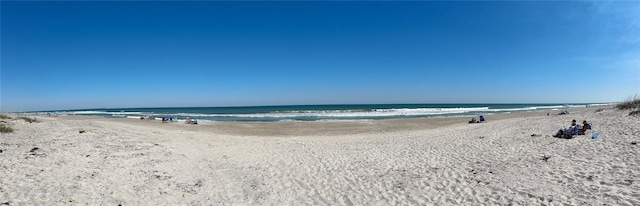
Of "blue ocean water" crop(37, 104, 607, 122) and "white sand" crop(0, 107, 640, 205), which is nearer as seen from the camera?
"white sand" crop(0, 107, 640, 205)

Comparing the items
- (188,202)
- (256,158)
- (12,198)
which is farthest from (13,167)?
(256,158)

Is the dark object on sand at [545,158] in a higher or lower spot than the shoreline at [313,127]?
higher

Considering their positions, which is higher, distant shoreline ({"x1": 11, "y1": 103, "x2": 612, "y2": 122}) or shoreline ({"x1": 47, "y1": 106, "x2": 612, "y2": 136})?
distant shoreline ({"x1": 11, "y1": 103, "x2": 612, "y2": 122})

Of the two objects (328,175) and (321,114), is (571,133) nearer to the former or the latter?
(328,175)

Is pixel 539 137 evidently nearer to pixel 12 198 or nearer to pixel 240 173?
pixel 240 173

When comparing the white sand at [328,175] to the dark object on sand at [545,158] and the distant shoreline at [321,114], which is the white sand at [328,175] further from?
the distant shoreline at [321,114]

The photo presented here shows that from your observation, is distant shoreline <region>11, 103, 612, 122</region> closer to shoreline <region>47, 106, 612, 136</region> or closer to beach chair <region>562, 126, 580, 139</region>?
shoreline <region>47, 106, 612, 136</region>

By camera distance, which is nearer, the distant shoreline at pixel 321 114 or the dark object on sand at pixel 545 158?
the dark object on sand at pixel 545 158

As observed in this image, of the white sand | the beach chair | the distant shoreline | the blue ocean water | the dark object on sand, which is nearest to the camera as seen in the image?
the white sand

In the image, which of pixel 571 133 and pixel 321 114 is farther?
pixel 321 114

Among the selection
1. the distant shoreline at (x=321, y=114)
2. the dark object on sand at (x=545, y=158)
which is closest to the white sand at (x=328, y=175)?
the dark object on sand at (x=545, y=158)

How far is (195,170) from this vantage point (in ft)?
26.1

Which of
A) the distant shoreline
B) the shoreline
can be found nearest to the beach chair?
the shoreline

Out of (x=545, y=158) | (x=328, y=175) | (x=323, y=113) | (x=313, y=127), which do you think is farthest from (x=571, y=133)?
(x=323, y=113)
